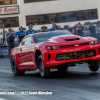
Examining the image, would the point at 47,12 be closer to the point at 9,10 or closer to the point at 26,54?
the point at 9,10

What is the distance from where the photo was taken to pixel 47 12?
41219mm

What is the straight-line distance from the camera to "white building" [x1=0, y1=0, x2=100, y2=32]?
3966 cm

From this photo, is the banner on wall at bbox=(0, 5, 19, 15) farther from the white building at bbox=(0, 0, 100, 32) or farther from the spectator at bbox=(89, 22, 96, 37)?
the spectator at bbox=(89, 22, 96, 37)

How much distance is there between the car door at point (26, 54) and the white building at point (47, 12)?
96.5ft

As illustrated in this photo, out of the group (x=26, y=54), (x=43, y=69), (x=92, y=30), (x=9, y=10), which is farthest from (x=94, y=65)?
(x=9, y=10)

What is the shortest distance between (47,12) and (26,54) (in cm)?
3189

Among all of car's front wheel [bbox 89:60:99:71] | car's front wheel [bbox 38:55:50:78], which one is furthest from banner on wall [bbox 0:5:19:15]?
car's front wheel [bbox 38:55:50:78]

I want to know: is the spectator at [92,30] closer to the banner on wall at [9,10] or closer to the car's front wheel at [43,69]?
the car's front wheel at [43,69]

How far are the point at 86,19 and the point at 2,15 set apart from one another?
1114 centimetres

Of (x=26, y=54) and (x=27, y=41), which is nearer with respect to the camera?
(x=26, y=54)

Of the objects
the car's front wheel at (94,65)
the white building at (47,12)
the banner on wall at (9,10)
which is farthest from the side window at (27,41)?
the banner on wall at (9,10)

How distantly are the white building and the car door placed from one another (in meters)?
29.4

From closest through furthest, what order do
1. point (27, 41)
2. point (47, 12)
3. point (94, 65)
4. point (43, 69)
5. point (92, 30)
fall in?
point (43, 69), point (94, 65), point (27, 41), point (92, 30), point (47, 12)

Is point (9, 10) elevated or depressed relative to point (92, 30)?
elevated
